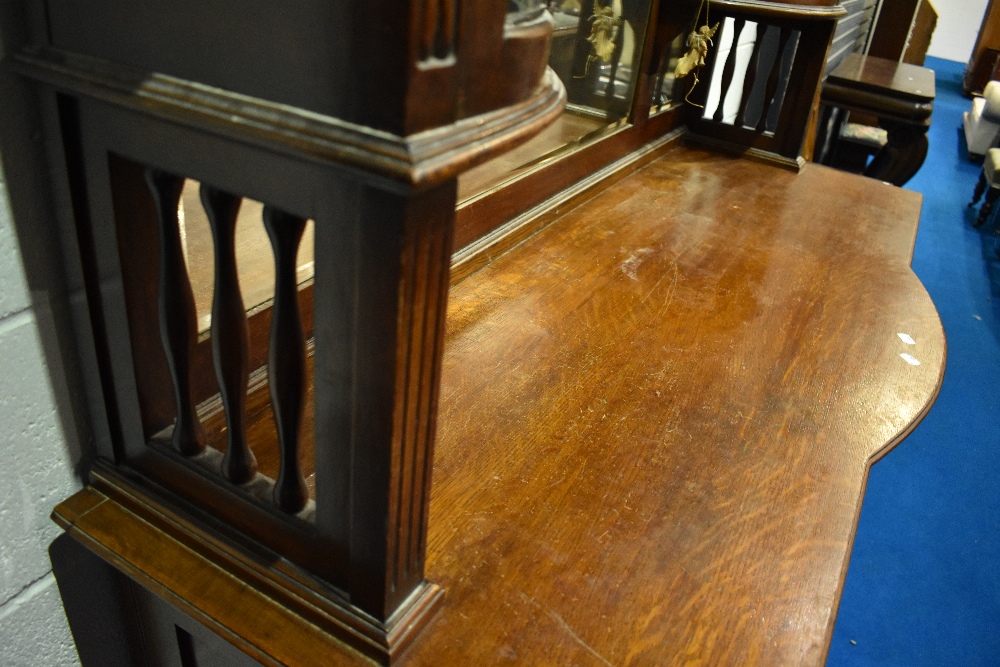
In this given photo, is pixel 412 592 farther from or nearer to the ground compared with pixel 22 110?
nearer to the ground

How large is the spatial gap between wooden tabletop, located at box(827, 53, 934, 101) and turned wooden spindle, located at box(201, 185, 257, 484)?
9.03ft

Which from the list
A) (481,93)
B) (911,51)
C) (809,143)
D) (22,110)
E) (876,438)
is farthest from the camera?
(911,51)

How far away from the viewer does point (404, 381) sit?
19.9 inches

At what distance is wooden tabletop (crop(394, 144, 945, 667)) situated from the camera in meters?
0.68

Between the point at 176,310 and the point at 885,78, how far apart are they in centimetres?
309

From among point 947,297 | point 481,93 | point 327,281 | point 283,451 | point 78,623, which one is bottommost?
point 947,297

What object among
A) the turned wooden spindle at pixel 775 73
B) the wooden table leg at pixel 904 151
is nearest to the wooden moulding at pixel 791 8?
the turned wooden spindle at pixel 775 73

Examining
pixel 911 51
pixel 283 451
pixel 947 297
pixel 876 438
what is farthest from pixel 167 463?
pixel 911 51

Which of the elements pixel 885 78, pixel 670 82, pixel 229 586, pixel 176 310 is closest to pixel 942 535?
pixel 670 82

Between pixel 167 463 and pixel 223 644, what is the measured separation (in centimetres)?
18

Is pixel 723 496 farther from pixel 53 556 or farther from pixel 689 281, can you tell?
pixel 53 556

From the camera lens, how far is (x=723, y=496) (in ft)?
2.70

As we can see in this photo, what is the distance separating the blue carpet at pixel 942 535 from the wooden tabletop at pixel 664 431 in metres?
0.90

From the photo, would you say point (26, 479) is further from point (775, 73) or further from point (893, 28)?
point (893, 28)
